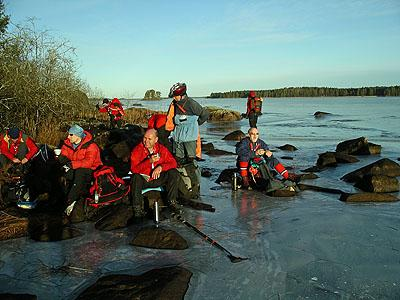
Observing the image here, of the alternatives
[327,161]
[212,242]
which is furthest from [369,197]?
[327,161]

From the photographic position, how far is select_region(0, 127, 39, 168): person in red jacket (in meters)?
7.21

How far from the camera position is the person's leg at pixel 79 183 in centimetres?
633

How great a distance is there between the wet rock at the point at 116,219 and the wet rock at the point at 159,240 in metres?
0.72

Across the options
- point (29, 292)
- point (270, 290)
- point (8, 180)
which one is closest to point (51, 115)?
point (8, 180)

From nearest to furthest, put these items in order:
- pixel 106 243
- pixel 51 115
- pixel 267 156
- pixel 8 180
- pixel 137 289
→ 1. pixel 137 289
2. pixel 106 243
3. pixel 8 180
4. pixel 267 156
5. pixel 51 115

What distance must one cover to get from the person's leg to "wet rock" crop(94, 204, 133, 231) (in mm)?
664

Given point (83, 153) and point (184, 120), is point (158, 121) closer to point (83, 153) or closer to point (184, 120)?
point (184, 120)

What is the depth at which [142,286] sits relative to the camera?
11.9 ft

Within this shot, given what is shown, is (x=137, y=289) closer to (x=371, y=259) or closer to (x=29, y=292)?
(x=29, y=292)

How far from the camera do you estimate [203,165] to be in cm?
1133

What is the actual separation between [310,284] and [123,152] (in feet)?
27.0

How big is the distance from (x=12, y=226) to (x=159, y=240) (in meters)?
2.14

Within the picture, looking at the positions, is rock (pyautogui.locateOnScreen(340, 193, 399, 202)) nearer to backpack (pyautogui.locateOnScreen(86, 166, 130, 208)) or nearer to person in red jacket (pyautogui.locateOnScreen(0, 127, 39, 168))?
backpack (pyautogui.locateOnScreen(86, 166, 130, 208))

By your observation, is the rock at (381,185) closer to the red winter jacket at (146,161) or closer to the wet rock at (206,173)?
the wet rock at (206,173)
